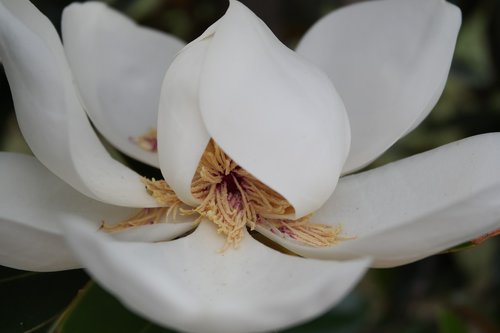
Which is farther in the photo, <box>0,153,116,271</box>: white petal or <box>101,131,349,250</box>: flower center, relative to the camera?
<box>101,131,349,250</box>: flower center

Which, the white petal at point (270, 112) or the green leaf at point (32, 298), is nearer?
the white petal at point (270, 112)

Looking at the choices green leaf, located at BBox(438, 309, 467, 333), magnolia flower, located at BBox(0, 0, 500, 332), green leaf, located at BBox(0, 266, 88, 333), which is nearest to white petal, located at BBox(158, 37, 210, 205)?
magnolia flower, located at BBox(0, 0, 500, 332)

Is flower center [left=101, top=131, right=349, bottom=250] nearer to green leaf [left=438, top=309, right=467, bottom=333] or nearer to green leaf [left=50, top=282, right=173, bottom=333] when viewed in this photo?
green leaf [left=50, top=282, right=173, bottom=333]

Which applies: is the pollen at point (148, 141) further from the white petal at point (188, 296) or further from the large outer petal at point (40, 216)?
the white petal at point (188, 296)

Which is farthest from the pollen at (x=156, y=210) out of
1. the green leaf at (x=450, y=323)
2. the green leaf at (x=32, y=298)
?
the green leaf at (x=450, y=323)

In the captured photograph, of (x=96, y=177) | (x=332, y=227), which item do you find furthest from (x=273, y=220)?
(x=96, y=177)

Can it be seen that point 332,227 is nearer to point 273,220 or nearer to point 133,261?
point 273,220

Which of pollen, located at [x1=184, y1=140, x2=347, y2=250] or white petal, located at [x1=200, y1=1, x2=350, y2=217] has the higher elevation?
white petal, located at [x1=200, y1=1, x2=350, y2=217]
